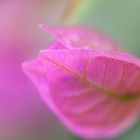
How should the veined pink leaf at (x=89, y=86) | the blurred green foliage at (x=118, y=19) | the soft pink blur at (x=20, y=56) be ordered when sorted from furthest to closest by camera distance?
the blurred green foliage at (x=118, y=19)
the soft pink blur at (x=20, y=56)
the veined pink leaf at (x=89, y=86)

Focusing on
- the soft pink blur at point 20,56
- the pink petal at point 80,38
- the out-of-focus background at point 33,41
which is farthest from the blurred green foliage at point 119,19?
the pink petal at point 80,38

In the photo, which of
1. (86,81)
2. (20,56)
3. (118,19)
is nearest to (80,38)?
(86,81)

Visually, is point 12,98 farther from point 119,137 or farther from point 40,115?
point 119,137

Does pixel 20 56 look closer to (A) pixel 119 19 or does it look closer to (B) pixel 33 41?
(B) pixel 33 41

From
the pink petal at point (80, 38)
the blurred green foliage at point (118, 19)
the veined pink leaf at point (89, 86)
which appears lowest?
the veined pink leaf at point (89, 86)

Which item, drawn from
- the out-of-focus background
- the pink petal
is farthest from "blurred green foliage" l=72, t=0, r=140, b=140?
the pink petal

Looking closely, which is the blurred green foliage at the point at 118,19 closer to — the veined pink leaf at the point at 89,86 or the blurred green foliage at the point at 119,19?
the blurred green foliage at the point at 119,19
